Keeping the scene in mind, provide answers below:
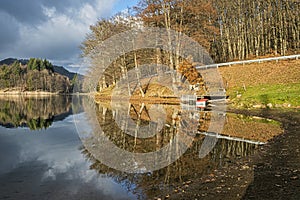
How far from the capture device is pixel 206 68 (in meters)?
40.8

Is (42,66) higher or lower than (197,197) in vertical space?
higher

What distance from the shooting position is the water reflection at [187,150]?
7555 mm

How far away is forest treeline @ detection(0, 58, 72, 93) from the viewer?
424 ft

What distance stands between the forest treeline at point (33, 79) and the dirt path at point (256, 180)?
430 ft

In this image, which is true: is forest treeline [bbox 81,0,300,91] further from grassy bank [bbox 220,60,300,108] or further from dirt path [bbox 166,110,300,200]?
dirt path [bbox 166,110,300,200]

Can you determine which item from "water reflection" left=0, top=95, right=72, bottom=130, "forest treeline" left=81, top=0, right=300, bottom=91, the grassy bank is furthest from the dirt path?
"forest treeline" left=81, top=0, right=300, bottom=91

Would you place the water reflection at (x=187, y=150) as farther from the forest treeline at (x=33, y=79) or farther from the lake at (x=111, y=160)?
the forest treeline at (x=33, y=79)

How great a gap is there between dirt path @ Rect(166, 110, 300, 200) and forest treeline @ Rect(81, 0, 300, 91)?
87.6 feet

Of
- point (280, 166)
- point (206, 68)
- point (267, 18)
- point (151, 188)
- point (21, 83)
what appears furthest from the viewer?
point (21, 83)

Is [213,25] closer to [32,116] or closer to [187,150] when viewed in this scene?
[32,116]

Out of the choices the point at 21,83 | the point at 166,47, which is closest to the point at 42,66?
the point at 21,83

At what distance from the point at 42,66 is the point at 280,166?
15300 cm

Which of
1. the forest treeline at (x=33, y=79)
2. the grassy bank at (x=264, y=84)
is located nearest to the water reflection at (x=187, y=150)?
the grassy bank at (x=264, y=84)

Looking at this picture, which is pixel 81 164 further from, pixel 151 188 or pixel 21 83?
pixel 21 83
